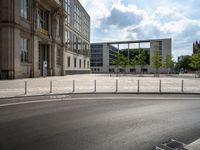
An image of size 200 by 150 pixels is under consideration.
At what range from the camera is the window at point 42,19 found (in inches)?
1745

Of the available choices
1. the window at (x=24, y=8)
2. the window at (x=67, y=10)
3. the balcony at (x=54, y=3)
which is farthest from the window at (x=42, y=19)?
the window at (x=67, y=10)

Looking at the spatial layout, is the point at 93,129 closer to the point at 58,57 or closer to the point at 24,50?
the point at 24,50

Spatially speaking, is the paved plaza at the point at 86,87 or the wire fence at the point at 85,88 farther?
the paved plaza at the point at 86,87

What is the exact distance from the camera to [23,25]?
116 ft

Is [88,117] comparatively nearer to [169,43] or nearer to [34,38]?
[34,38]

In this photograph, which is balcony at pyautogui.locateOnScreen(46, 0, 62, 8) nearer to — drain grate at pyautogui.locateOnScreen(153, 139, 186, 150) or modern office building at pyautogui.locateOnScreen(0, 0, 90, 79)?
modern office building at pyautogui.locateOnScreen(0, 0, 90, 79)

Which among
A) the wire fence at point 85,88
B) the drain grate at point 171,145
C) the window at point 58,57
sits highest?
the window at point 58,57

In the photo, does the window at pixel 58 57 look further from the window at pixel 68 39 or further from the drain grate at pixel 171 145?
the drain grate at pixel 171 145

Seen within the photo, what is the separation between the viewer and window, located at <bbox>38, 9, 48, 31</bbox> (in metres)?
44.3

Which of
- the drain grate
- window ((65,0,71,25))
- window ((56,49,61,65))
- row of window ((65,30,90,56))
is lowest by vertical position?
the drain grate

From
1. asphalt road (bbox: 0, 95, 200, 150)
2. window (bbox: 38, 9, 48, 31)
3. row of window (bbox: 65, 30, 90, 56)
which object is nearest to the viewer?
asphalt road (bbox: 0, 95, 200, 150)

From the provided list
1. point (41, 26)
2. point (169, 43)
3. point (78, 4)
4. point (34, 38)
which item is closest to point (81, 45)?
point (78, 4)

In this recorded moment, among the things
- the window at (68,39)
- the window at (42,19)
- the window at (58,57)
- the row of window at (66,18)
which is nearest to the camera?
the row of window at (66,18)

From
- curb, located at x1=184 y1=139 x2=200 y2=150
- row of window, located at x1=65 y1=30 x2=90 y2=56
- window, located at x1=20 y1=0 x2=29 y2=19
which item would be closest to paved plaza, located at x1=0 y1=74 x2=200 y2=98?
curb, located at x1=184 y1=139 x2=200 y2=150
